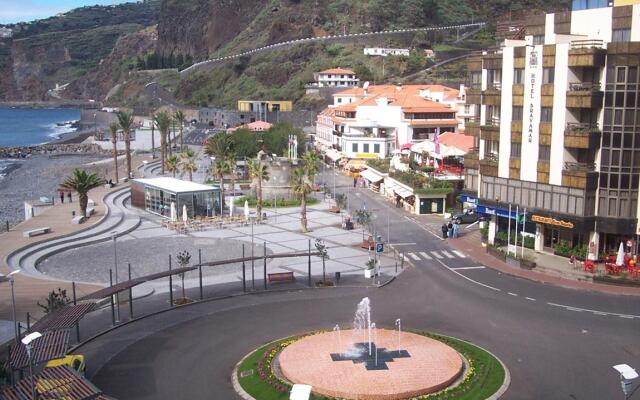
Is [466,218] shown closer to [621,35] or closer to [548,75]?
[548,75]

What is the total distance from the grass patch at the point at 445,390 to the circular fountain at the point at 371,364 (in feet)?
1.60

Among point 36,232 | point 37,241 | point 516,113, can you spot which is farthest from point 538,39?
point 36,232

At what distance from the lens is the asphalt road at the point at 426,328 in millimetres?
28000

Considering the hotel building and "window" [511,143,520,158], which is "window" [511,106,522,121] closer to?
the hotel building

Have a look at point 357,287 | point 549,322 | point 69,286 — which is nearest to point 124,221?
point 69,286

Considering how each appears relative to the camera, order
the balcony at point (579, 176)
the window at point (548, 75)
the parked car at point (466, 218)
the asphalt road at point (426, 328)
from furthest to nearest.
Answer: the parked car at point (466, 218) → the window at point (548, 75) → the balcony at point (579, 176) → the asphalt road at point (426, 328)

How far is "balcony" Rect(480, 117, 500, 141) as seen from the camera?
176ft

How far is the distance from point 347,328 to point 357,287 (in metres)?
8.52

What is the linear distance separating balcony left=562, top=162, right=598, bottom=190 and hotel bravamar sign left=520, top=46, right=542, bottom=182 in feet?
8.46

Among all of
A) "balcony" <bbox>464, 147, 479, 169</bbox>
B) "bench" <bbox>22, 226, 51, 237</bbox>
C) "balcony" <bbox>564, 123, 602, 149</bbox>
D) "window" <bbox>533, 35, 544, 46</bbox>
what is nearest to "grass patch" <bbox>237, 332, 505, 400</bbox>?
"balcony" <bbox>564, 123, 602, 149</bbox>

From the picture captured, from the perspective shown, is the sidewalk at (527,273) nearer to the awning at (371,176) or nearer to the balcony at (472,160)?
the balcony at (472,160)

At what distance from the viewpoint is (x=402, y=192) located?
240 feet

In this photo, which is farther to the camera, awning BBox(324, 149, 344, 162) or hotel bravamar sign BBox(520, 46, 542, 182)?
awning BBox(324, 149, 344, 162)


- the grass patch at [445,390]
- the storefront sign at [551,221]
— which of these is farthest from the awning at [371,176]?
the grass patch at [445,390]
